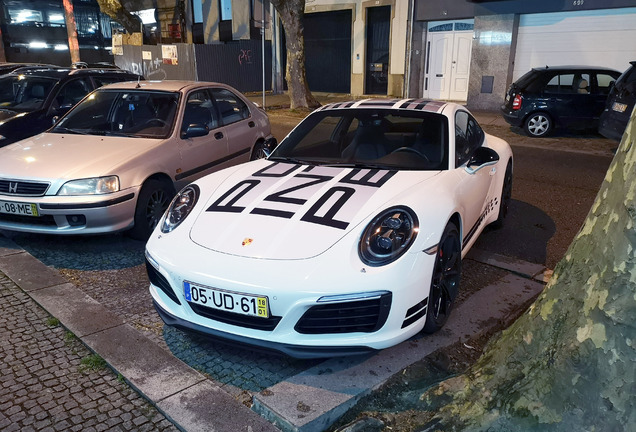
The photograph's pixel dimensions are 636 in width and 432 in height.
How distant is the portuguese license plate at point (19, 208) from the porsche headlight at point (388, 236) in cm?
321

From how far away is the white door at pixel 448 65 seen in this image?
54.5 feet

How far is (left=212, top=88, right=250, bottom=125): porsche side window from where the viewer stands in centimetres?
650

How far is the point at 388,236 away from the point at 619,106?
8.08 metres

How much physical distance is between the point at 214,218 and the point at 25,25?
33959 mm

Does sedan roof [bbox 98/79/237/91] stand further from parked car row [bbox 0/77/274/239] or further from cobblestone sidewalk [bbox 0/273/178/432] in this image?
cobblestone sidewalk [bbox 0/273/178/432]

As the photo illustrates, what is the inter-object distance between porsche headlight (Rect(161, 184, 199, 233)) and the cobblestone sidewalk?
93cm

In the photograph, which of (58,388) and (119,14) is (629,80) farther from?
(119,14)

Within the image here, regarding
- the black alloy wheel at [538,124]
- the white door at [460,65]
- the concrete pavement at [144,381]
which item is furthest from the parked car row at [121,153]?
the white door at [460,65]

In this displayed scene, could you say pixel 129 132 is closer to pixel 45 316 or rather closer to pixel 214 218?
pixel 45 316

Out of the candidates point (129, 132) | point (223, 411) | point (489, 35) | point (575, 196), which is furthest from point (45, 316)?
point (489, 35)

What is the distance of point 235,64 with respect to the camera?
22.3 meters

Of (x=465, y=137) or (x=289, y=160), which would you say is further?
(x=465, y=137)

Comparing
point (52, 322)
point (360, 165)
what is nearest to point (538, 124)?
point (360, 165)

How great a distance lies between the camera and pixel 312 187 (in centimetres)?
353
